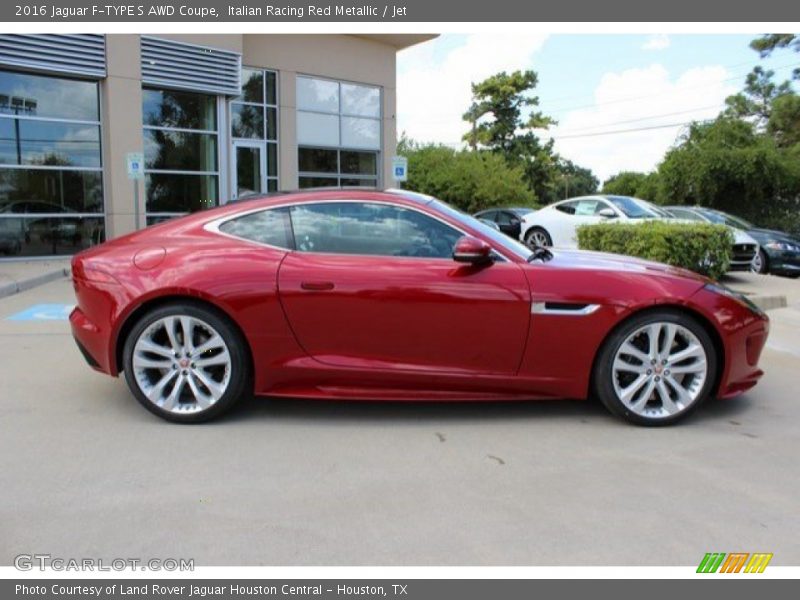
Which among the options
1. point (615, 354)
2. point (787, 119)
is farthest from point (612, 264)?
point (787, 119)

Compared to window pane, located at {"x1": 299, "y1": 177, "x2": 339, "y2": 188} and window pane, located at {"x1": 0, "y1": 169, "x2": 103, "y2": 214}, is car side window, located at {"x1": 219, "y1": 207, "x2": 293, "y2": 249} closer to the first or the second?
window pane, located at {"x1": 0, "y1": 169, "x2": 103, "y2": 214}

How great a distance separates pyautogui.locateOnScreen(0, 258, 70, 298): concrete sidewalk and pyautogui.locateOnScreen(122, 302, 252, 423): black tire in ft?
21.1

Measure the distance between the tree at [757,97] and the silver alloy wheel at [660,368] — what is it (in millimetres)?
38763

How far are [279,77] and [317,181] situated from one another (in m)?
3.10

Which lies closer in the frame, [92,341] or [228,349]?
[228,349]

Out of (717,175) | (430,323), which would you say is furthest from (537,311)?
(717,175)

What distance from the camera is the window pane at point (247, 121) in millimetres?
18031

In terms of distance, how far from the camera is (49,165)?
14250 mm

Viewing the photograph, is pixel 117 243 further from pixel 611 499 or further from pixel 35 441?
pixel 611 499

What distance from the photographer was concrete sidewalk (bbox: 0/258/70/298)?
9.95m

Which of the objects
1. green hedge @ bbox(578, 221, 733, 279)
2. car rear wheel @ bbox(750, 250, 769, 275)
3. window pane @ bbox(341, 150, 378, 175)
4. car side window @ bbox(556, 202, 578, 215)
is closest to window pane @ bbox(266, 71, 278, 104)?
window pane @ bbox(341, 150, 378, 175)

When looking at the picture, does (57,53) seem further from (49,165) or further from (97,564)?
(97,564)

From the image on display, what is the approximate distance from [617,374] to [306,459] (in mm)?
Result: 2021

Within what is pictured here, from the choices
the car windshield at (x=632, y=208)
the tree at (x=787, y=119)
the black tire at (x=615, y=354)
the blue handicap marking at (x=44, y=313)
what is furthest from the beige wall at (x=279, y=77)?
the tree at (x=787, y=119)
